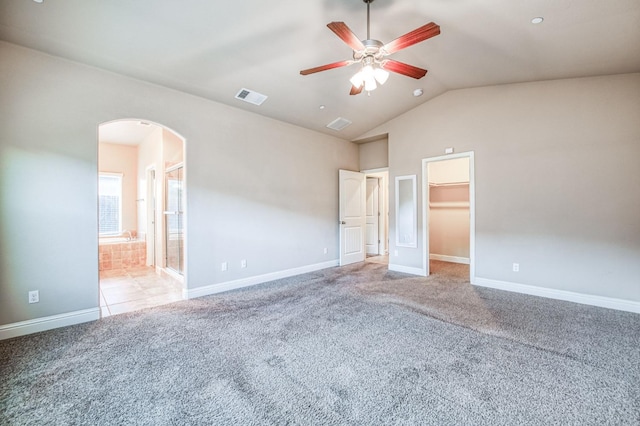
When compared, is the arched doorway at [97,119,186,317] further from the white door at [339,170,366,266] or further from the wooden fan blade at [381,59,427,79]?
the white door at [339,170,366,266]

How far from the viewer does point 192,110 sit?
398cm

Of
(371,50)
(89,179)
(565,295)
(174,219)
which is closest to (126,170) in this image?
(174,219)

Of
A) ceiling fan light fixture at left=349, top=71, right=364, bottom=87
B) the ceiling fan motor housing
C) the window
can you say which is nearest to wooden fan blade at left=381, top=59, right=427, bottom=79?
the ceiling fan motor housing

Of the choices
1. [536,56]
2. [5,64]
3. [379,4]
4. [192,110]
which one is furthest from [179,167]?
[536,56]

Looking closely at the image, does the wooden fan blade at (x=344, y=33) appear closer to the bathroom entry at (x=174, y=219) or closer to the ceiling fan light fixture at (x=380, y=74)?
the ceiling fan light fixture at (x=380, y=74)

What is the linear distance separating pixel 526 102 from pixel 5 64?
6.31m

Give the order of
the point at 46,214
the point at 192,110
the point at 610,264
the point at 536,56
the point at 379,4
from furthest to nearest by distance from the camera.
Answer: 1. the point at 192,110
2. the point at 610,264
3. the point at 536,56
4. the point at 46,214
5. the point at 379,4

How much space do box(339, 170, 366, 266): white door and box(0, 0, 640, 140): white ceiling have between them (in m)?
2.67

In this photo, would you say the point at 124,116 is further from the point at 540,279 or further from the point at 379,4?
the point at 540,279

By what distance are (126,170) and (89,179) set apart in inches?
173

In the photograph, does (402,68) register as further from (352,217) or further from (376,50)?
(352,217)

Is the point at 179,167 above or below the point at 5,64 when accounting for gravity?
below

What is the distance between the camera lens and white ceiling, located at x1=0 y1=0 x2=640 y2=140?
2510mm

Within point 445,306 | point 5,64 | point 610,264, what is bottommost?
point 445,306
